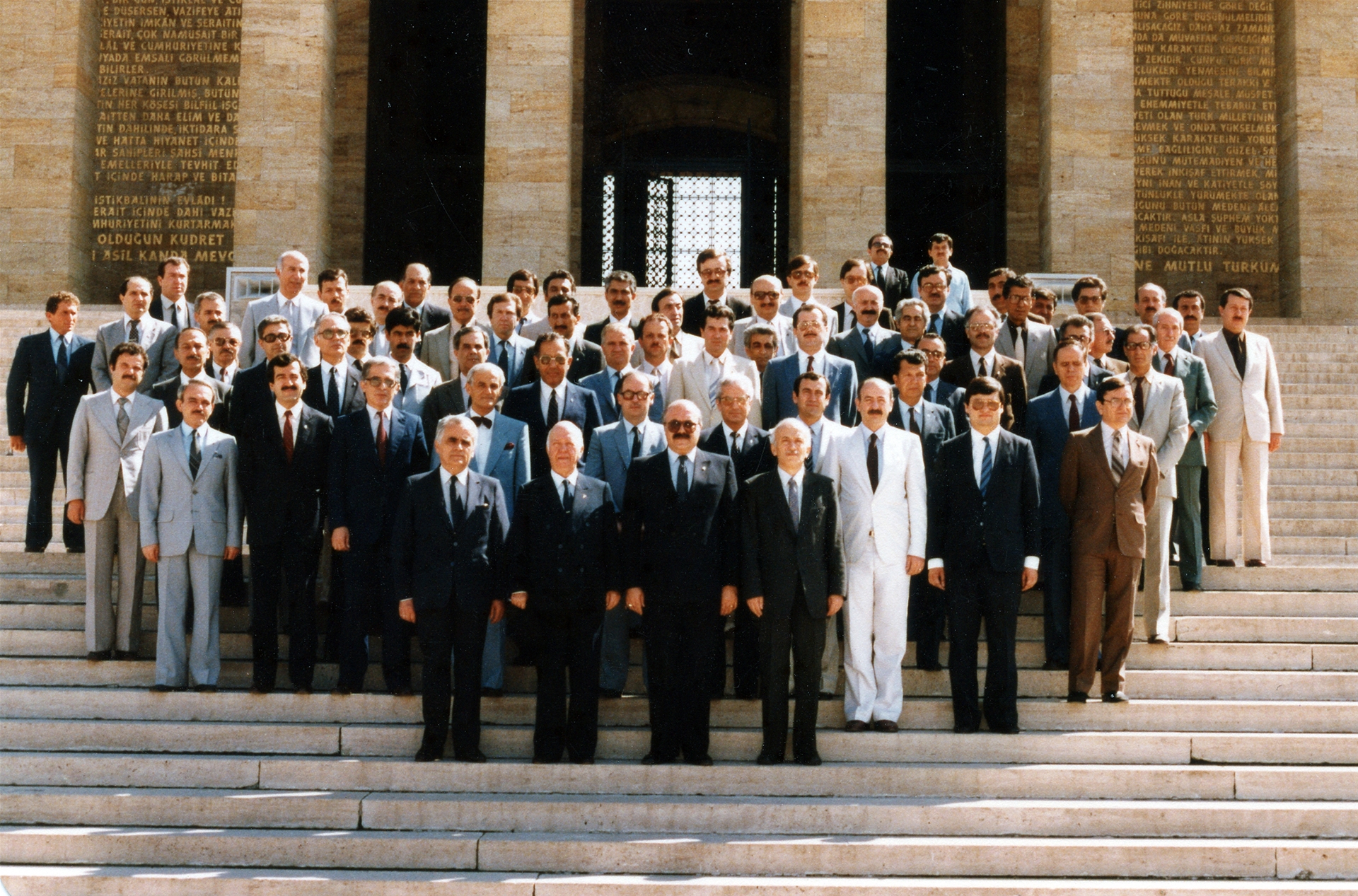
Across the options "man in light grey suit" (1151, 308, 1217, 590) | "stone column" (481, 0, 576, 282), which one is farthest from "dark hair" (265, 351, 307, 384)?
"stone column" (481, 0, 576, 282)

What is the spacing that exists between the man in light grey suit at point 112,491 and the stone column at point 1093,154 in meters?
10.9

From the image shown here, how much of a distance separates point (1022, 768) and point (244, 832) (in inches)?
162

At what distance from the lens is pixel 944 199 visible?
71.6 ft

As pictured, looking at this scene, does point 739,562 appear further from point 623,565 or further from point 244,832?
point 244,832

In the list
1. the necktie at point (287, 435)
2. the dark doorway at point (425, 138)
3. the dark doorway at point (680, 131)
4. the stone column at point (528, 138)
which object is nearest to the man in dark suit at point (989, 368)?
the necktie at point (287, 435)

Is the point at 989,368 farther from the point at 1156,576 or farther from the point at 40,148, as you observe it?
the point at 40,148

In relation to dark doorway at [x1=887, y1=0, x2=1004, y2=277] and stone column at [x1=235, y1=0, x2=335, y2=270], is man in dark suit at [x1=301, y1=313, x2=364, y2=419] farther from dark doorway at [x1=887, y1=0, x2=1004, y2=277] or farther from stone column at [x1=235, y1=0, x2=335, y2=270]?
dark doorway at [x1=887, y1=0, x2=1004, y2=277]

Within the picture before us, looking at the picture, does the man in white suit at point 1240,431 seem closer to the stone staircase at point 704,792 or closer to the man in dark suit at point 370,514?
the stone staircase at point 704,792

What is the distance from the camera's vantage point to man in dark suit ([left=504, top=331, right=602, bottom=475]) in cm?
876

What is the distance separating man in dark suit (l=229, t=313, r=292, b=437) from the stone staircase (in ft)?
4.43

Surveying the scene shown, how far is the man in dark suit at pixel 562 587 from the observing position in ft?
25.6

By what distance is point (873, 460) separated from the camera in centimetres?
830

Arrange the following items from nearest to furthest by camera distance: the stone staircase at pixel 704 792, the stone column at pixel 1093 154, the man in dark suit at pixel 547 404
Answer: the stone staircase at pixel 704 792, the man in dark suit at pixel 547 404, the stone column at pixel 1093 154

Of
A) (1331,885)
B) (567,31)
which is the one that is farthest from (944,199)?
(1331,885)
